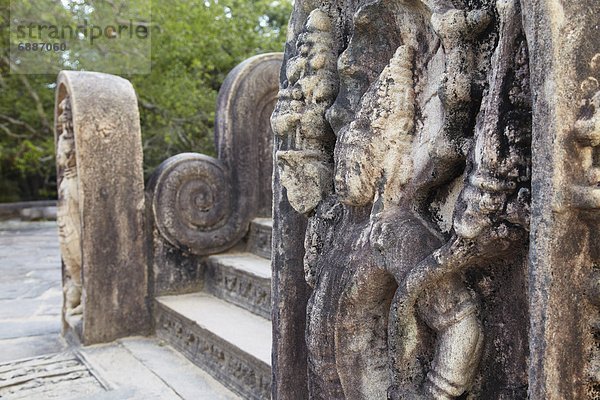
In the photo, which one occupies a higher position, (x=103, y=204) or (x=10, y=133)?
(x=10, y=133)

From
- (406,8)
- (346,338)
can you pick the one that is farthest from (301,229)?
(406,8)

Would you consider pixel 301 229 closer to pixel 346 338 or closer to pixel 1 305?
pixel 346 338

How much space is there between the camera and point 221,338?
10.6 ft

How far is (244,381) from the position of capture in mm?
3053

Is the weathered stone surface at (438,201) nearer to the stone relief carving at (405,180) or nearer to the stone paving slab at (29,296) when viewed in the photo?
the stone relief carving at (405,180)

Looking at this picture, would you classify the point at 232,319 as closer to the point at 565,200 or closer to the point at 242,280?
the point at 242,280

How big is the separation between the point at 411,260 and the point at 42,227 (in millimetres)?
9967

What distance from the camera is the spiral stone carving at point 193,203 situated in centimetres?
412

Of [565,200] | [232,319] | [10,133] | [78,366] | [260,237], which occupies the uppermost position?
[565,200]

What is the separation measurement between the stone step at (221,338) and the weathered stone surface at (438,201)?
79cm

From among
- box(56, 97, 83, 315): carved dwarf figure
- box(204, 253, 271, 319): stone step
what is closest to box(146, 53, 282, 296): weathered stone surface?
box(204, 253, 271, 319): stone step

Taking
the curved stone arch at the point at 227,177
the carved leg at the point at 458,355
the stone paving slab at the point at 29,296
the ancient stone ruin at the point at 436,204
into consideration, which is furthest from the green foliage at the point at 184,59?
the carved leg at the point at 458,355

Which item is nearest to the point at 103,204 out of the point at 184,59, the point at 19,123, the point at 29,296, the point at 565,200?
the point at 29,296

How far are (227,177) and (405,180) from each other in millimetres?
2788
